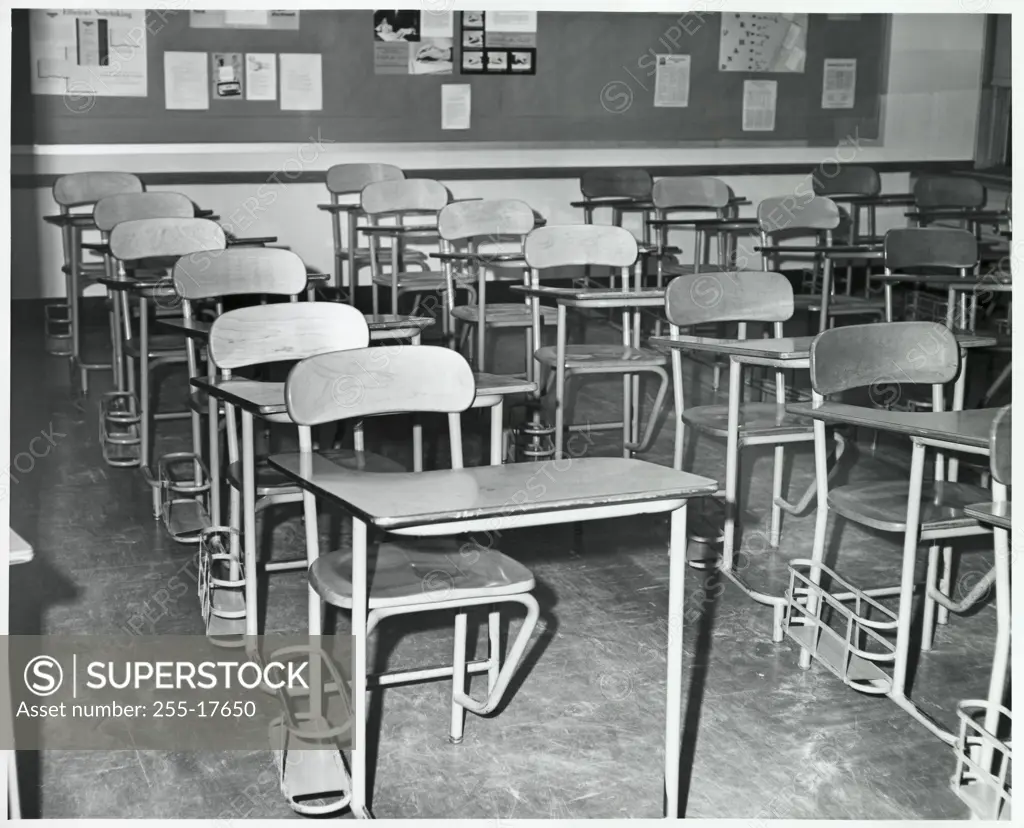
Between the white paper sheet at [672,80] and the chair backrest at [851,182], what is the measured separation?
41.7 inches

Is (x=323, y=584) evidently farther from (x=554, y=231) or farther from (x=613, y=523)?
(x=554, y=231)

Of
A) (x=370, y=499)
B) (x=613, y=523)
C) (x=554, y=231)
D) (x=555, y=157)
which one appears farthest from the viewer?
Result: (x=555, y=157)

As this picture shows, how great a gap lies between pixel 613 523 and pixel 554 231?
1279 millimetres

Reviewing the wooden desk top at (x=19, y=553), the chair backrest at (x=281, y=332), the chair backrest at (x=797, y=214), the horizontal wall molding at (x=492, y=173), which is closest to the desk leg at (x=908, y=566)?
the chair backrest at (x=281, y=332)

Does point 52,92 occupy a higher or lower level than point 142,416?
higher

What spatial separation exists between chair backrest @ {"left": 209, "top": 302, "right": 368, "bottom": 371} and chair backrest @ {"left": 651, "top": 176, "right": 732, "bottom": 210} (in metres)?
4.23

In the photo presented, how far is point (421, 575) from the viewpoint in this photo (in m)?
2.19

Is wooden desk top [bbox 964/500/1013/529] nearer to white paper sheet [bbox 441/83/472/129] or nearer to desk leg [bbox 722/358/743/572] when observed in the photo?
desk leg [bbox 722/358/743/572]

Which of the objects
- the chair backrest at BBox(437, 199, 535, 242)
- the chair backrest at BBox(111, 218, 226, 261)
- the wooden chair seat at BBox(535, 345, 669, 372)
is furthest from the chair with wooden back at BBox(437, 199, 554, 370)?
the chair backrest at BBox(111, 218, 226, 261)

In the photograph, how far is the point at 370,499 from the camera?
6.25 ft

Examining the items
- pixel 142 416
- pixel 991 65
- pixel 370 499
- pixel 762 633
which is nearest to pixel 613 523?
pixel 762 633

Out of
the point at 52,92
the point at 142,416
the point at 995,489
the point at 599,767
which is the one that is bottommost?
the point at 599,767

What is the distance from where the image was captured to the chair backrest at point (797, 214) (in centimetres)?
609

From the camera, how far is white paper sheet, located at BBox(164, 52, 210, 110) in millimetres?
7418
